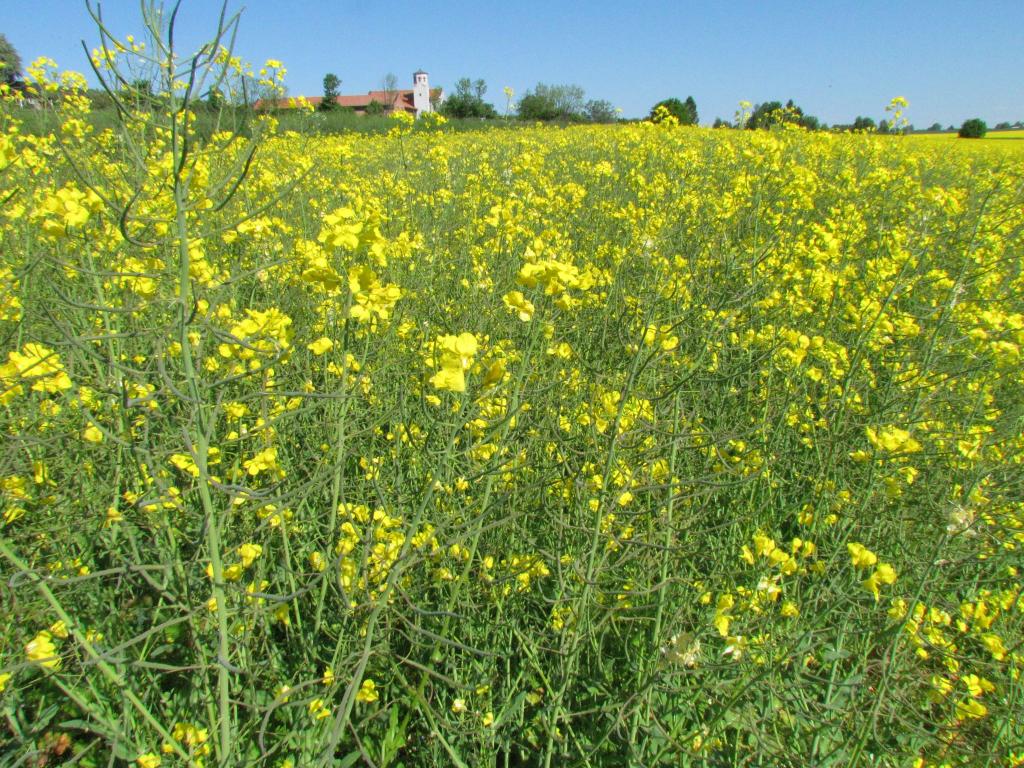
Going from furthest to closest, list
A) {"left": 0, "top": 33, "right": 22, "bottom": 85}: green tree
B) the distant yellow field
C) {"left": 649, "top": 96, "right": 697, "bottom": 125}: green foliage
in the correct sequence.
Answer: {"left": 649, "top": 96, "right": 697, "bottom": 125}: green foliage → the distant yellow field → {"left": 0, "top": 33, "right": 22, "bottom": 85}: green tree

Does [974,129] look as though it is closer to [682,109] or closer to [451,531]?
[682,109]

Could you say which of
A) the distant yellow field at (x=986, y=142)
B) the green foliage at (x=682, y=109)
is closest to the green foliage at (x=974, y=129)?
the distant yellow field at (x=986, y=142)

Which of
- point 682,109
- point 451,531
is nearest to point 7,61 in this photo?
point 451,531

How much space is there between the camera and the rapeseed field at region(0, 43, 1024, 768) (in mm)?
1217

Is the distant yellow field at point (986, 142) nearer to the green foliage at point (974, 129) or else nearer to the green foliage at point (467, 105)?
the green foliage at point (974, 129)

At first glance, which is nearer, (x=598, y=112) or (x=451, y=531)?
(x=451, y=531)

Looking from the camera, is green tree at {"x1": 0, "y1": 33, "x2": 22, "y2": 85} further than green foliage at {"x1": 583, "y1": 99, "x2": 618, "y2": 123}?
No

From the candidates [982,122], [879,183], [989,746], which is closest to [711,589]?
[989,746]

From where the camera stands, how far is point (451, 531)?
192 cm

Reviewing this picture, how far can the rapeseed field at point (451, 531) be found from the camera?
1217mm

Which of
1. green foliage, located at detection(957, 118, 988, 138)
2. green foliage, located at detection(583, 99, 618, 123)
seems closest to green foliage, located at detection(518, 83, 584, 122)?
green foliage, located at detection(583, 99, 618, 123)

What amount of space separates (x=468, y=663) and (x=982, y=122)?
3890cm

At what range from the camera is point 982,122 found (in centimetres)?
2923

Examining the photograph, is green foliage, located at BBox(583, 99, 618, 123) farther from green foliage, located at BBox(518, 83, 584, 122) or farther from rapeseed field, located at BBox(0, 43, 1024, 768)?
rapeseed field, located at BBox(0, 43, 1024, 768)
